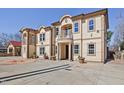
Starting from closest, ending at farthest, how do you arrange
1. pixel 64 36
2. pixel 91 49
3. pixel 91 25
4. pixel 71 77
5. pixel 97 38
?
pixel 71 77 → pixel 97 38 → pixel 91 49 → pixel 91 25 → pixel 64 36

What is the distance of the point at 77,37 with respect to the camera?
1988 cm

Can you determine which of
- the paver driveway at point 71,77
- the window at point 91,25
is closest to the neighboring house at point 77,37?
the window at point 91,25

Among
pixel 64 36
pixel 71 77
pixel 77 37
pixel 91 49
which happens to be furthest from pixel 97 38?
pixel 71 77

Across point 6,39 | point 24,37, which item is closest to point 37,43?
point 24,37

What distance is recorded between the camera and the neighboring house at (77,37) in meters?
17.6

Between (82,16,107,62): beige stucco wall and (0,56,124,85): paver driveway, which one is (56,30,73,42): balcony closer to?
(82,16,107,62): beige stucco wall

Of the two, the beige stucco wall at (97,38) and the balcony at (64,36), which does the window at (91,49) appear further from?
the balcony at (64,36)

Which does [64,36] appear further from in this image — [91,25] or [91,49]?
[91,49]

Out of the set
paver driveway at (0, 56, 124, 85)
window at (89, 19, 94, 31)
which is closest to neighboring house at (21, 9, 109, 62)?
window at (89, 19, 94, 31)

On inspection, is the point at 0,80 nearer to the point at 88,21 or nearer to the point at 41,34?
the point at 88,21

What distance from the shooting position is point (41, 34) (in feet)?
87.7

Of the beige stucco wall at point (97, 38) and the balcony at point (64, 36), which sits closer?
the beige stucco wall at point (97, 38)
